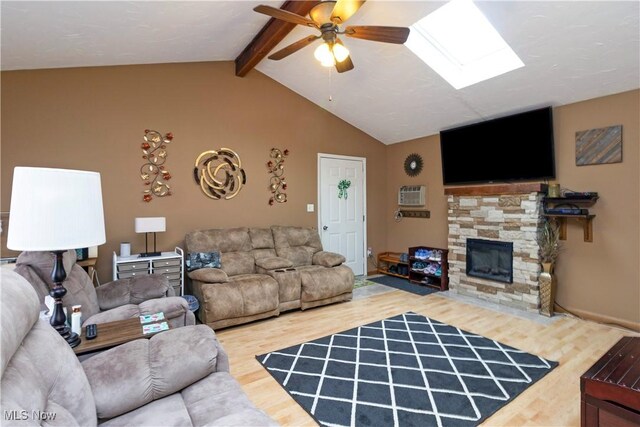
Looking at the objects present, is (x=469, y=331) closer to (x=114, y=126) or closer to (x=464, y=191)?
(x=464, y=191)

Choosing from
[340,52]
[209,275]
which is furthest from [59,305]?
[340,52]

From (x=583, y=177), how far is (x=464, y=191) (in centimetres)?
132

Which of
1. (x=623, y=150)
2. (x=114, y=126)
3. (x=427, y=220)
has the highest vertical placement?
(x=114, y=126)

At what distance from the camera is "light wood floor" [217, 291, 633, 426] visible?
203 centimetres

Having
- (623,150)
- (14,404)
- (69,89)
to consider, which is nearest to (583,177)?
(623,150)

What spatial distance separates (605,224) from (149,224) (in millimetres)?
5024

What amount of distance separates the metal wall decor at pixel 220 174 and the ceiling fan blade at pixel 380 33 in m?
2.48

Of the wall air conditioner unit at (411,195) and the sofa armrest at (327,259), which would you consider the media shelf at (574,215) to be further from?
the sofa armrest at (327,259)

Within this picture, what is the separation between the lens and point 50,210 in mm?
1337

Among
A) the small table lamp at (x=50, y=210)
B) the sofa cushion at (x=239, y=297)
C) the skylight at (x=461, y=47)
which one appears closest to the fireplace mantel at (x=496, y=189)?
the skylight at (x=461, y=47)

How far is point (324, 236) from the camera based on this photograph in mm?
5324

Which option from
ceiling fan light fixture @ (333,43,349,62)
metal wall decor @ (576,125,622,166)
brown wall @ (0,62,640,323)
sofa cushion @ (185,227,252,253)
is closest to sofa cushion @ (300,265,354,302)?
sofa cushion @ (185,227,252,253)

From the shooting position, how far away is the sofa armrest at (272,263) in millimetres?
3938

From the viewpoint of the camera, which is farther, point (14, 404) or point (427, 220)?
point (427, 220)
